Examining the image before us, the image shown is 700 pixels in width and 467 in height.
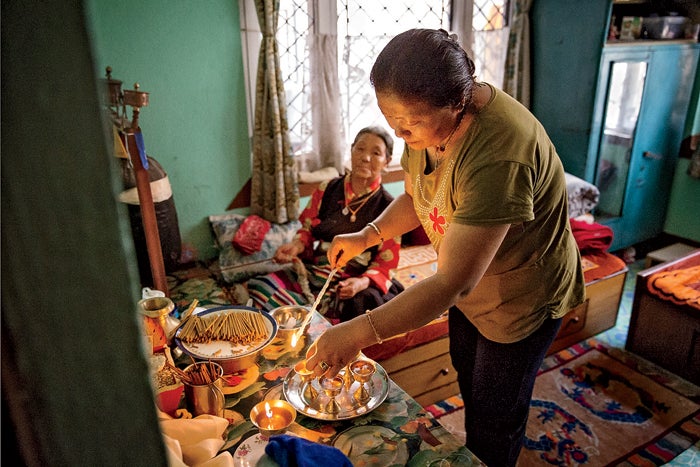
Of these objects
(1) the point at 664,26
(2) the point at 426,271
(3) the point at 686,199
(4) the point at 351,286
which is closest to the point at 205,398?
(4) the point at 351,286

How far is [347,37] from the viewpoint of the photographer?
130 inches

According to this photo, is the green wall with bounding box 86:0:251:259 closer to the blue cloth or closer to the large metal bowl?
the large metal bowl

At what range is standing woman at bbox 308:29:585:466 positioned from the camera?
108 centimetres

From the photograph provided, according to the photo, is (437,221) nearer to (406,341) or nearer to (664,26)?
(406,341)

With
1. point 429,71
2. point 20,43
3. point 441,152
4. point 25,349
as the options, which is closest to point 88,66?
point 20,43

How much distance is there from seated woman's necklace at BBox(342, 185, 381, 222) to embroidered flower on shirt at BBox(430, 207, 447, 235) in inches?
→ 41.3

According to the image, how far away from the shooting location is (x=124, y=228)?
0.32m

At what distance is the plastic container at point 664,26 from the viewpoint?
3799 mm

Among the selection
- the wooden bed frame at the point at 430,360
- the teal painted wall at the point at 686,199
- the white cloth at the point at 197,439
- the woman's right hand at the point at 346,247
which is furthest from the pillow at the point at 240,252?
the teal painted wall at the point at 686,199

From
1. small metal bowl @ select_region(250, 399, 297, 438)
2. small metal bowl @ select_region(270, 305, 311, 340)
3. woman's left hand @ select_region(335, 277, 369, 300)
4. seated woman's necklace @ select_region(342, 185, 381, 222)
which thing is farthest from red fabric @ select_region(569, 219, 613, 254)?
small metal bowl @ select_region(250, 399, 297, 438)

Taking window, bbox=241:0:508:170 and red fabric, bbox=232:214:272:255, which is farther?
window, bbox=241:0:508:170

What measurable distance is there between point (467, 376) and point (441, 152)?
77 cm

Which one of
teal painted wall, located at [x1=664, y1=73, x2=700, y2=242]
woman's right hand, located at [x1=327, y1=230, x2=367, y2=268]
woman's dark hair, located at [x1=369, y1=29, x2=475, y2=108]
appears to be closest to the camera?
woman's dark hair, located at [x1=369, y1=29, x2=475, y2=108]

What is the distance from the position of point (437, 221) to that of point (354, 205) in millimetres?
1107
